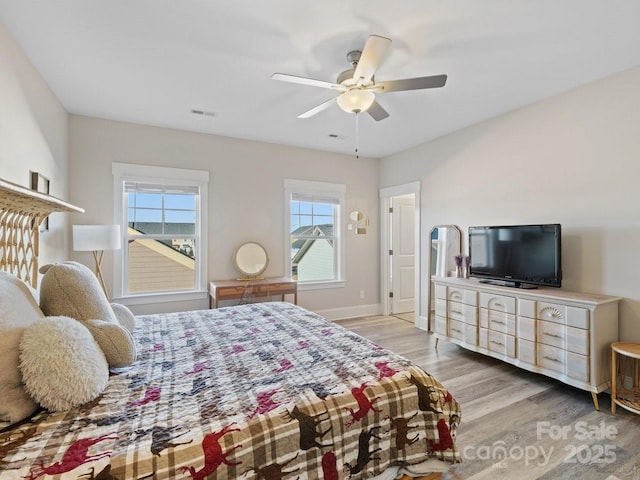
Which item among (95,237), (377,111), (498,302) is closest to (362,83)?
(377,111)

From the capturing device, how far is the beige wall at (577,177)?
2.50m

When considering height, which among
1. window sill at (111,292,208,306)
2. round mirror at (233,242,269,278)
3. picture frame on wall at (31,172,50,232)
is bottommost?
window sill at (111,292,208,306)

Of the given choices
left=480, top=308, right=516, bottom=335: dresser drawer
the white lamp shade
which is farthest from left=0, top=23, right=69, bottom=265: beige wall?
left=480, top=308, right=516, bottom=335: dresser drawer

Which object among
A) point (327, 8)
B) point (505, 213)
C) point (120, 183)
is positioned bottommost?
point (505, 213)

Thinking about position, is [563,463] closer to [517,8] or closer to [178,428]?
[178,428]

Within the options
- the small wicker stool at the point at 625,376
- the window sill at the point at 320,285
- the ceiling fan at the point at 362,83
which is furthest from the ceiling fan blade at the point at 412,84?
the window sill at the point at 320,285

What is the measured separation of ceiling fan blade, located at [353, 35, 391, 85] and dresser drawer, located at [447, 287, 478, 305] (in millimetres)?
2426

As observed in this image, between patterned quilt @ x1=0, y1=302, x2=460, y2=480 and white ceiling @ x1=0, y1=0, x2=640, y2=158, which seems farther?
white ceiling @ x1=0, y1=0, x2=640, y2=158

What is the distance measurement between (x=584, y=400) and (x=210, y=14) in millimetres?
3978

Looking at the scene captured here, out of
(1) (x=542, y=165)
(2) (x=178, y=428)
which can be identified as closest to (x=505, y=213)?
(1) (x=542, y=165)

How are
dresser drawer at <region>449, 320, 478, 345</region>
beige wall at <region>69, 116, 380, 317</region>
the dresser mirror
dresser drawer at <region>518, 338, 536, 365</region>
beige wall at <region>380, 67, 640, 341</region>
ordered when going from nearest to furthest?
beige wall at <region>380, 67, 640, 341</region> < dresser drawer at <region>518, 338, 536, 365</region> < dresser drawer at <region>449, 320, 478, 345</region> < beige wall at <region>69, 116, 380, 317</region> < the dresser mirror

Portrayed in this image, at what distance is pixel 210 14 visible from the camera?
1891 millimetres

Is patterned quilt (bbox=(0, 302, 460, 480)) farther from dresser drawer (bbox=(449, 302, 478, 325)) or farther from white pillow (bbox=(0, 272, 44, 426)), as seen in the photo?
dresser drawer (bbox=(449, 302, 478, 325))

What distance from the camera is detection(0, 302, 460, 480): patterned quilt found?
3.08 ft
